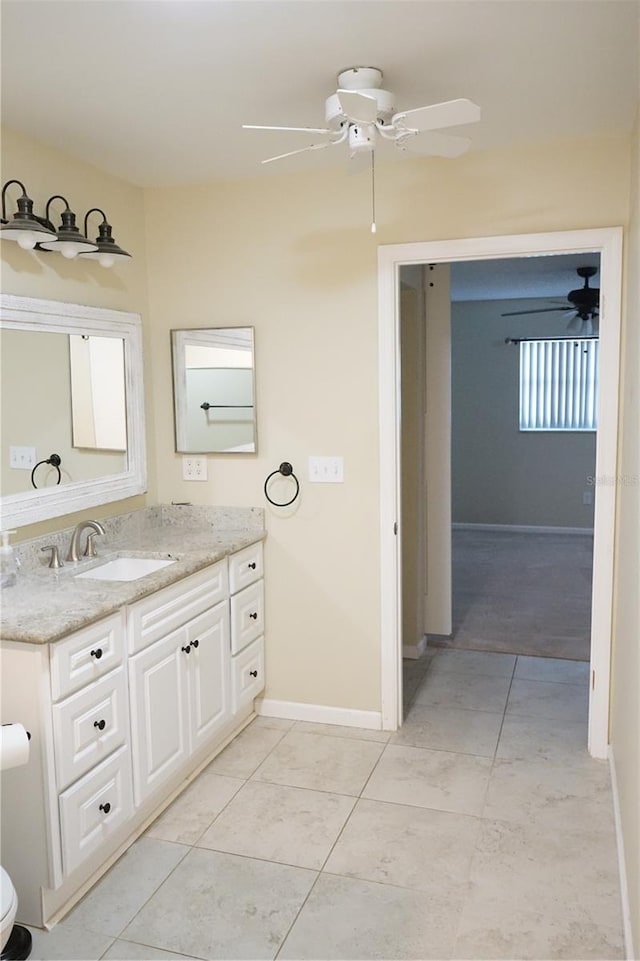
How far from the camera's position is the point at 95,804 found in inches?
89.4

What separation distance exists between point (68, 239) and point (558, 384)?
6124 millimetres

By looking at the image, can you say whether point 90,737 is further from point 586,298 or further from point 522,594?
point 586,298

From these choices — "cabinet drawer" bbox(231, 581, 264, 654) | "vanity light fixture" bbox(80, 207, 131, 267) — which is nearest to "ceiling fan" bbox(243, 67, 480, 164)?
"vanity light fixture" bbox(80, 207, 131, 267)

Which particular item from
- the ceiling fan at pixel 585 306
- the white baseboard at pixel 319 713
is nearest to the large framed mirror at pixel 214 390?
the white baseboard at pixel 319 713

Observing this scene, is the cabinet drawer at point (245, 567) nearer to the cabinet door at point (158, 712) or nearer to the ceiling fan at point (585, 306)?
the cabinet door at point (158, 712)

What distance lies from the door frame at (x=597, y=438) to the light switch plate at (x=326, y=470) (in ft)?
0.63

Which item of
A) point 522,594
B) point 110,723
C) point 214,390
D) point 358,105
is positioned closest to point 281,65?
point 358,105

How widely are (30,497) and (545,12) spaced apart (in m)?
2.21

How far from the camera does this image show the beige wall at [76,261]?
266 centimetres

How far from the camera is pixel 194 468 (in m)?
3.53

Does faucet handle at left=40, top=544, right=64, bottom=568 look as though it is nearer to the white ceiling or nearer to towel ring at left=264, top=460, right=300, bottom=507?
towel ring at left=264, top=460, right=300, bottom=507

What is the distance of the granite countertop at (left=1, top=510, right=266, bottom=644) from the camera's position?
6.98 ft

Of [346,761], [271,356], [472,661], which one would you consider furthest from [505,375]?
[346,761]

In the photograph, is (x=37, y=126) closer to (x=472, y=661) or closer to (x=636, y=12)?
(x=636, y=12)
